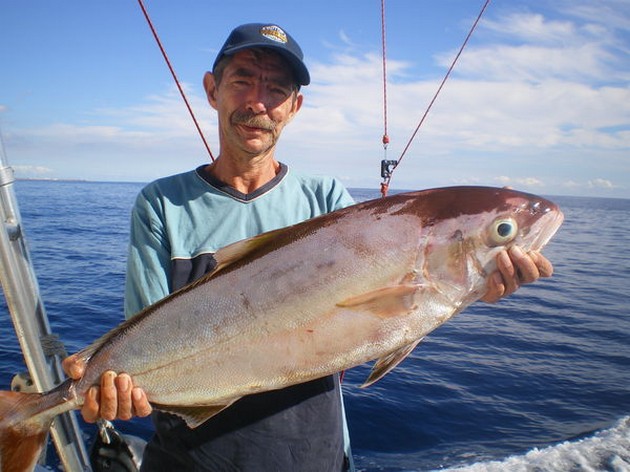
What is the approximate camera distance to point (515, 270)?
2164 millimetres

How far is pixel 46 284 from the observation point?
50.0ft

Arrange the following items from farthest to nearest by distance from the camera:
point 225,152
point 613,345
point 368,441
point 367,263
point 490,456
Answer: point 613,345, point 368,441, point 490,456, point 225,152, point 367,263

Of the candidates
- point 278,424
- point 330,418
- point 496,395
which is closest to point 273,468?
point 278,424

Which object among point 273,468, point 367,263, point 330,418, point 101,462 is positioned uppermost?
point 367,263

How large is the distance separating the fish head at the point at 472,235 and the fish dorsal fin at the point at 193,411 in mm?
1234

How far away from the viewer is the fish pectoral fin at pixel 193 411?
226 centimetres

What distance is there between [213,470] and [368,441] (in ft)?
16.4

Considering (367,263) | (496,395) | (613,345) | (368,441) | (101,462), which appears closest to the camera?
(367,263)

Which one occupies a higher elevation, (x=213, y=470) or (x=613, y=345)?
(x=213, y=470)

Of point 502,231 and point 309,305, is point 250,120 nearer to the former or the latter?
point 309,305

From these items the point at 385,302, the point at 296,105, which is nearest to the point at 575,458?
the point at 385,302

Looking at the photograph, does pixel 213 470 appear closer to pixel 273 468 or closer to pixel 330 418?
pixel 273 468

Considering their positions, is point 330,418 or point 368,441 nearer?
point 330,418

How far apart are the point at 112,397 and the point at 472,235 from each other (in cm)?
191
